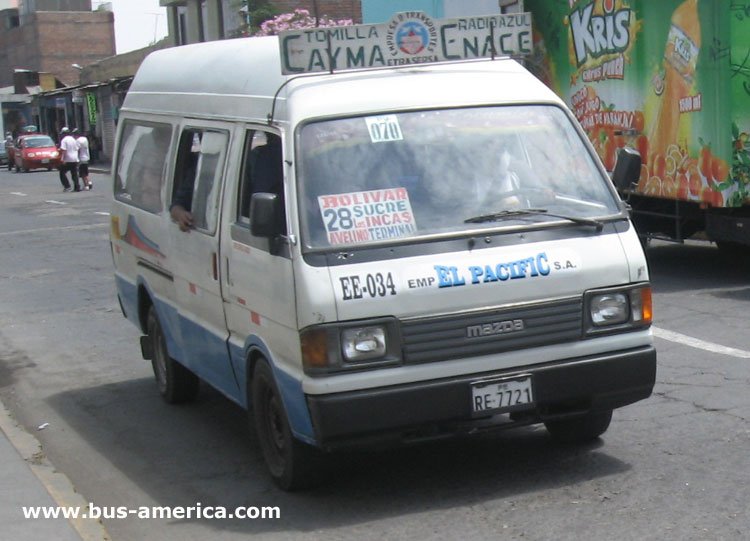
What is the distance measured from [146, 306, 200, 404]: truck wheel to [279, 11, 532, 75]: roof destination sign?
2891 millimetres

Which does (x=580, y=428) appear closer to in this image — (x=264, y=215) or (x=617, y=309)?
(x=617, y=309)

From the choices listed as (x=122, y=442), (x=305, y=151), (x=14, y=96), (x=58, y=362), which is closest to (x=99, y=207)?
(x=58, y=362)

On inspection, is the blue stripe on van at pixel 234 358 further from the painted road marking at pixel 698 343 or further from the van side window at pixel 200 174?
the painted road marking at pixel 698 343

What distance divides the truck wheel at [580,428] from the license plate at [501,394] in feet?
2.43

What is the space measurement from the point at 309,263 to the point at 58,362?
17.9ft

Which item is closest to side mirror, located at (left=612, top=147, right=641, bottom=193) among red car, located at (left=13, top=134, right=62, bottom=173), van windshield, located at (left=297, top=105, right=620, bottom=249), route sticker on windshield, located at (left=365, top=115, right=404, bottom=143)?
van windshield, located at (left=297, top=105, right=620, bottom=249)

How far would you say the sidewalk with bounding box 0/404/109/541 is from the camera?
5875 millimetres

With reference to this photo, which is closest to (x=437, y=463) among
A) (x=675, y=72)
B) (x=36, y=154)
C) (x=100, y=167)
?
(x=675, y=72)

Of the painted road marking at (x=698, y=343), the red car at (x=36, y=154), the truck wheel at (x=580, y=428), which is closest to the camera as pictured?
the truck wheel at (x=580, y=428)

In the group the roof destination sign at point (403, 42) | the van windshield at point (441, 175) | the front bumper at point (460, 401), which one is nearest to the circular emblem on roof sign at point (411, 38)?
the roof destination sign at point (403, 42)

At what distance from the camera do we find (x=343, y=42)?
6.45m

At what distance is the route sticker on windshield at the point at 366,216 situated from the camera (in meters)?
5.95

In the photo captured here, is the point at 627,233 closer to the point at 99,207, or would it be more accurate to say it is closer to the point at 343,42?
the point at 343,42

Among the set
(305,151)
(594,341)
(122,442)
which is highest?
(305,151)
